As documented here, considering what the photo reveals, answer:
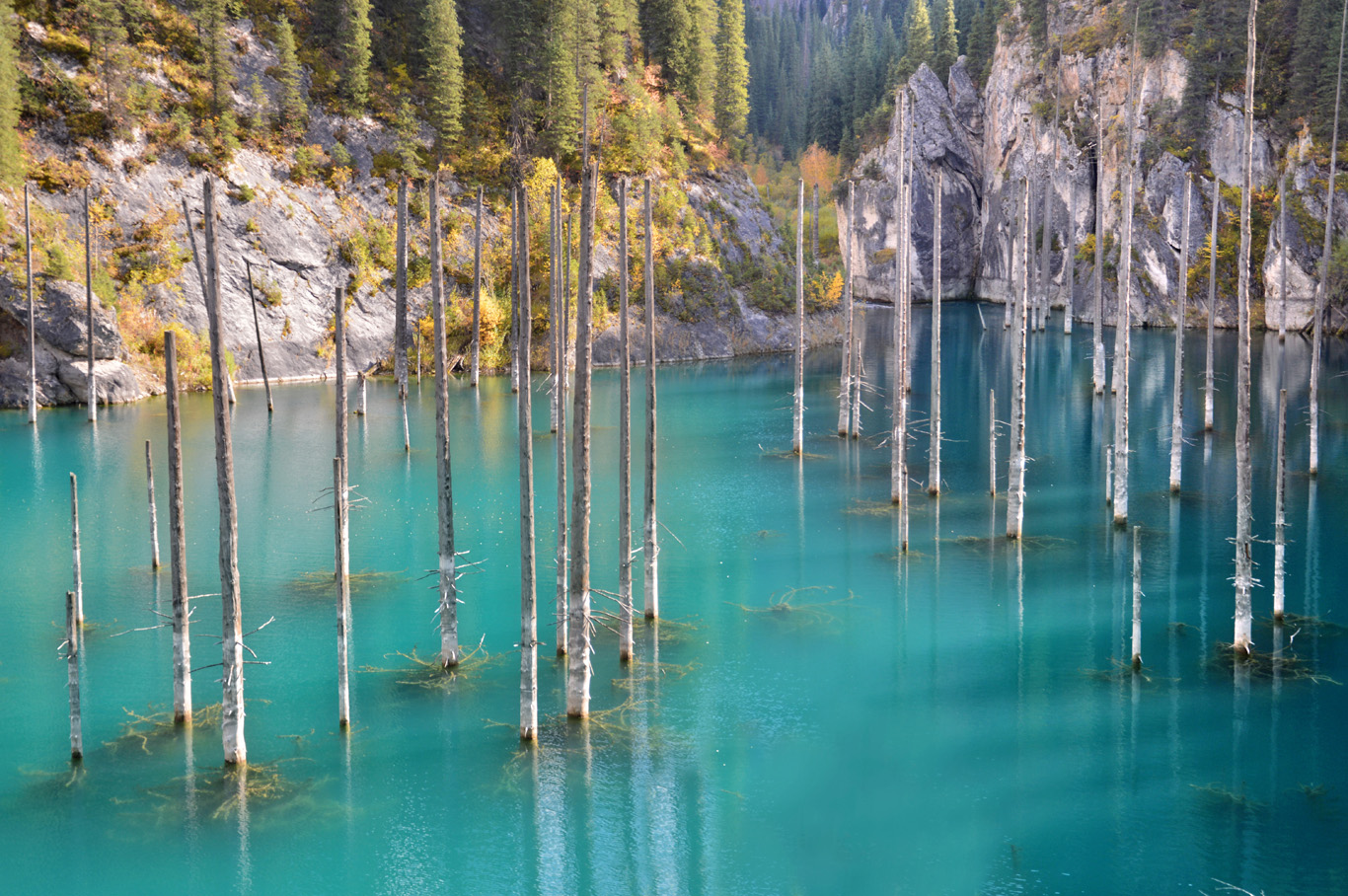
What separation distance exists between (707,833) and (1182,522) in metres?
24.8

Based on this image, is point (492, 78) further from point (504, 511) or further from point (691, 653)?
point (691, 653)

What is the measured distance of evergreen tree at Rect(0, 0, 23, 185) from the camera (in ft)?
199

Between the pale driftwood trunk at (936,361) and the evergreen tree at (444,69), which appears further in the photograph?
the evergreen tree at (444,69)

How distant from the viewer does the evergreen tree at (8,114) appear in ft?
199

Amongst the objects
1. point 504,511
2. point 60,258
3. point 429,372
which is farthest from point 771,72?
point 504,511

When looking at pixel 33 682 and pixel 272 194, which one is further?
pixel 272 194

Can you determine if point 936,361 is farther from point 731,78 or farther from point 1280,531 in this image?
point 731,78

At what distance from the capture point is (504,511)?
39094mm

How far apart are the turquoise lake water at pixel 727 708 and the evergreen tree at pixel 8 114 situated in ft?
89.4

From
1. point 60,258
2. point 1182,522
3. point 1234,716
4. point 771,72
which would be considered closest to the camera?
point 1234,716

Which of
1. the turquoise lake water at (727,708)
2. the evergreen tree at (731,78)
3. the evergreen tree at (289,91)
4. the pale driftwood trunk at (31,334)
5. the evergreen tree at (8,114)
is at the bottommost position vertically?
the turquoise lake water at (727,708)

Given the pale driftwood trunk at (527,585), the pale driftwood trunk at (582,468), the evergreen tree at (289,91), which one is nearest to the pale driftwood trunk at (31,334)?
the evergreen tree at (289,91)

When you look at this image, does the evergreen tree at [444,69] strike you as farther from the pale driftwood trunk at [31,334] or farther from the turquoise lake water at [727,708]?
the turquoise lake water at [727,708]

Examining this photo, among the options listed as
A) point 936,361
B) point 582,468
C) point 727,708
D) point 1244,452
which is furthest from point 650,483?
point 936,361
